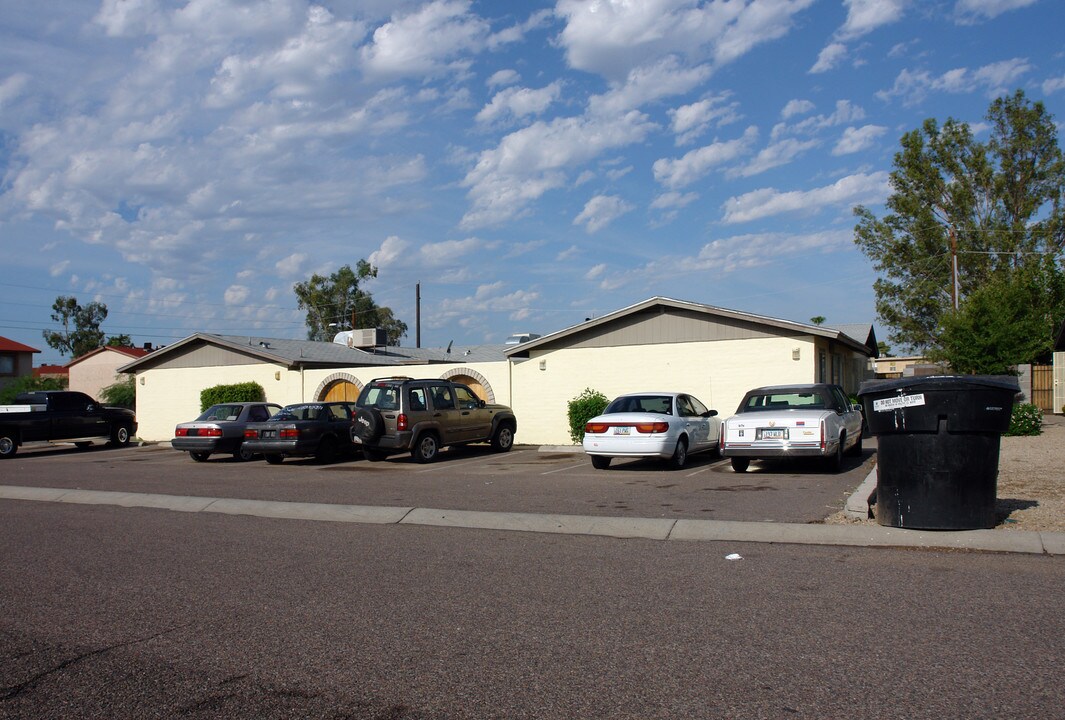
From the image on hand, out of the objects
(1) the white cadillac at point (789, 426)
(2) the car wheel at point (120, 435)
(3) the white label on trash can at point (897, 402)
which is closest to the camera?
(3) the white label on trash can at point (897, 402)

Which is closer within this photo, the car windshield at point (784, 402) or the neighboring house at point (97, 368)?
the car windshield at point (784, 402)

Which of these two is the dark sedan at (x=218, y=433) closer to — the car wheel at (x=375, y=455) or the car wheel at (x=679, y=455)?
the car wheel at (x=375, y=455)

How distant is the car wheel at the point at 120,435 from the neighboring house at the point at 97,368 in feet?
64.8

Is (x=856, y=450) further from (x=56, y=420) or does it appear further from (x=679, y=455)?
(x=56, y=420)

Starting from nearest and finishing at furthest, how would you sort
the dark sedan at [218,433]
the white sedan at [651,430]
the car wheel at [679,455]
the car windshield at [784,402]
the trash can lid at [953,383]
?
the trash can lid at [953,383]
the car windshield at [784,402]
the white sedan at [651,430]
the car wheel at [679,455]
the dark sedan at [218,433]

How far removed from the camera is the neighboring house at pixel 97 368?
156 feet

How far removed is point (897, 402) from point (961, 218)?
39.7m

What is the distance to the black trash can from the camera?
8352 millimetres

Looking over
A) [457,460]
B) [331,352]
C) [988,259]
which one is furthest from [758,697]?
[988,259]

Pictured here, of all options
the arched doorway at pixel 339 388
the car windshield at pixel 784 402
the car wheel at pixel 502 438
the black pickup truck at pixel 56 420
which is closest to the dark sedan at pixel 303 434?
the car wheel at pixel 502 438

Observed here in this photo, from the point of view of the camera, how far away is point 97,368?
48.1 meters

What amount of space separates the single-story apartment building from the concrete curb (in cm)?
1175

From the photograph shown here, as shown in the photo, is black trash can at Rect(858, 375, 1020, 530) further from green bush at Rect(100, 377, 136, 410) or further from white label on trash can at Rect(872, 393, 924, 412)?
green bush at Rect(100, 377, 136, 410)

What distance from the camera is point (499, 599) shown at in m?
6.54
